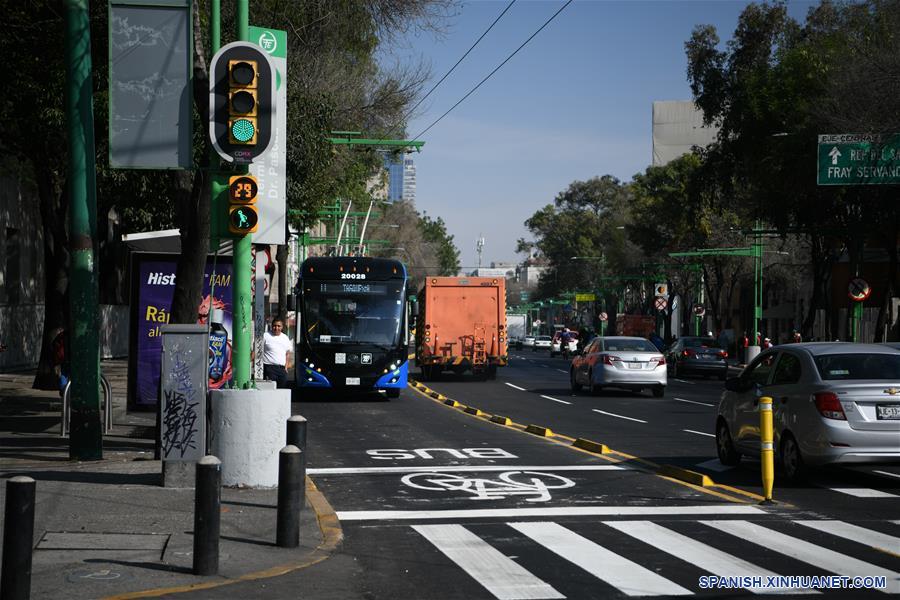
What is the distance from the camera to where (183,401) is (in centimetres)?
1210

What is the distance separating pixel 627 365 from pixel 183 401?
63.8ft

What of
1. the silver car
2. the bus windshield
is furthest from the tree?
the silver car

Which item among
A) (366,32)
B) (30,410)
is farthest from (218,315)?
(366,32)

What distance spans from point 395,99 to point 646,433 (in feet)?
47.2

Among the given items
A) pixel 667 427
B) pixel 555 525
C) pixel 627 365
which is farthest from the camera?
pixel 627 365

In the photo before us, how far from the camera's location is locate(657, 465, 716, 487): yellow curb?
12852 mm

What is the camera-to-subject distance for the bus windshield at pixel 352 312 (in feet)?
92.4

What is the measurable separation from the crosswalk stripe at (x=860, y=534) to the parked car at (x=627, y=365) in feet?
64.6

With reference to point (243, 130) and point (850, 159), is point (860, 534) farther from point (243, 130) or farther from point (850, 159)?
point (850, 159)

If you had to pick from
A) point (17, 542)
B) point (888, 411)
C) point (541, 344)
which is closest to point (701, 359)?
point (888, 411)

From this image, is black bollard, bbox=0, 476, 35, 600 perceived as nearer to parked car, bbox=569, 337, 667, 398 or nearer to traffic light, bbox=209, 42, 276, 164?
traffic light, bbox=209, 42, 276, 164

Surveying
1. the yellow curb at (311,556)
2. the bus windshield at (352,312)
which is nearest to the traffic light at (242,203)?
the yellow curb at (311,556)

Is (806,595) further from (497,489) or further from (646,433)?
(646,433)

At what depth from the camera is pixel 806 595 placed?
24.7ft
